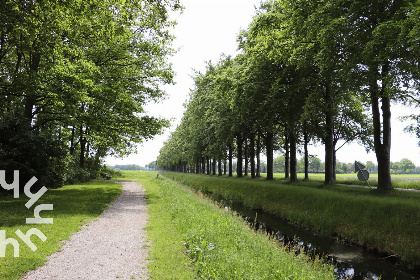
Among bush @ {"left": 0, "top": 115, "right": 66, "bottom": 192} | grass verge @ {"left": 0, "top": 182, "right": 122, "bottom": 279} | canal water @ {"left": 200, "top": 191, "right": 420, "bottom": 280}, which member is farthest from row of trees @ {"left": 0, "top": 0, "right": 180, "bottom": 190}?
canal water @ {"left": 200, "top": 191, "right": 420, "bottom": 280}

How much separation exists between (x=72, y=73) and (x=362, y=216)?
679 inches

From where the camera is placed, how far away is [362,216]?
1187 cm

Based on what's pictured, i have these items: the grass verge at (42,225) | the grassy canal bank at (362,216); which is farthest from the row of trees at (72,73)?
the grassy canal bank at (362,216)

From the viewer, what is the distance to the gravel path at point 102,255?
6.23 meters

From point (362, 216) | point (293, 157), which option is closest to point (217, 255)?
point (362, 216)

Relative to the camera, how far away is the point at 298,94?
19828mm

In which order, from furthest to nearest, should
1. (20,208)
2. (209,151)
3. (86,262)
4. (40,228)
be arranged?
(209,151)
(20,208)
(40,228)
(86,262)

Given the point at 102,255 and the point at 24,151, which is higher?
the point at 24,151

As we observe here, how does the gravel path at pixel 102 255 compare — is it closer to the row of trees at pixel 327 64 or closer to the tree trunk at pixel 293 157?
the row of trees at pixel 327 64

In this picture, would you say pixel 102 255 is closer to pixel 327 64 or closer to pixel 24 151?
pixel 327 64

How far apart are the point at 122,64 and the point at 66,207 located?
13.8 meters

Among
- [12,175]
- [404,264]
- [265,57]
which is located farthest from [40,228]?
[265,57]

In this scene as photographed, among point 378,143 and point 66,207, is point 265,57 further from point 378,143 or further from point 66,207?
point 66,207

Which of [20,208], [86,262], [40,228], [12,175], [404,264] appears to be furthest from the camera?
[12,175]
